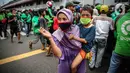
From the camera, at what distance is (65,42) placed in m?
2.25

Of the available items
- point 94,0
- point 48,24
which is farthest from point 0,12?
point 94,0

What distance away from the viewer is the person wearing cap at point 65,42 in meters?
2.19

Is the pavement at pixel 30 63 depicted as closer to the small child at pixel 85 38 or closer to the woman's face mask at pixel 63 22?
the small child at pixel 85 38

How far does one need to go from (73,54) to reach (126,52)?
929 millimetres

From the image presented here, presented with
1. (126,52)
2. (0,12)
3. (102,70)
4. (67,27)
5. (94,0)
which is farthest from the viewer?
(94,0)

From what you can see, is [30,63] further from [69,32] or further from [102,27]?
[69,32]

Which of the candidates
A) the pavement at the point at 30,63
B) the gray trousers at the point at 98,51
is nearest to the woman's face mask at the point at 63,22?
the gray trousers at the point at 98,51

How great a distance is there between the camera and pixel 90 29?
239 centimetres

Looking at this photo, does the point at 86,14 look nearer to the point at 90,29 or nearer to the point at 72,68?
the point at 90,29

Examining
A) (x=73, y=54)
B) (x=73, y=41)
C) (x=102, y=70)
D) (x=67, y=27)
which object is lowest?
(x=102, y=70)

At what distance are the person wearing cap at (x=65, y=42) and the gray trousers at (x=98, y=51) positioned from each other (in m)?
2.02

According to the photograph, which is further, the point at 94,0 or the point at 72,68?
the point at 94,0

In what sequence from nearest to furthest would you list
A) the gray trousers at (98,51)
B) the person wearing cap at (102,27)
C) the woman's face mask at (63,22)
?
the woman's face mask at (63,22) → the person wearing cap at (102,27) → the gray trousers at (98,51)

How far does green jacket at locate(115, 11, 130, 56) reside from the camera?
8.21 ft
